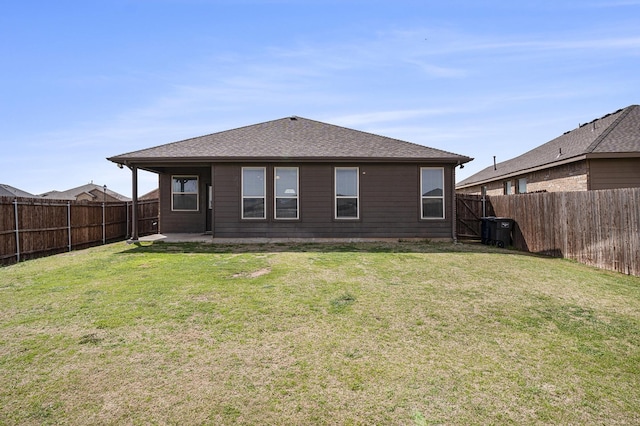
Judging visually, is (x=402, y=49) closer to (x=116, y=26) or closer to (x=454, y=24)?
(x=454, y=24)

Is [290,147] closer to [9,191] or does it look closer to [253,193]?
[253,193]

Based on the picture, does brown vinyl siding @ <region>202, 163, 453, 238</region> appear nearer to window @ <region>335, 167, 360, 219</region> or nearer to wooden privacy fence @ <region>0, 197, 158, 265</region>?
window @ <region>335, 167, 360, 219</region>

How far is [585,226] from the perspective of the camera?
828cm

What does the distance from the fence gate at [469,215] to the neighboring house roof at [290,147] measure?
2513 mm

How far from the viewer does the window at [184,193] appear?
14.0 metres

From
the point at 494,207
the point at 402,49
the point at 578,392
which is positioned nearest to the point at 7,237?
the point at 578,392

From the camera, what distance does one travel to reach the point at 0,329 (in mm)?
3969

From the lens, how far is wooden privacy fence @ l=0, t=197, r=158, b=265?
8758mm

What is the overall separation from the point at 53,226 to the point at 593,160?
57.4 ft

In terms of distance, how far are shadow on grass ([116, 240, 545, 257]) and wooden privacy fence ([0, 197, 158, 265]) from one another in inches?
79.7

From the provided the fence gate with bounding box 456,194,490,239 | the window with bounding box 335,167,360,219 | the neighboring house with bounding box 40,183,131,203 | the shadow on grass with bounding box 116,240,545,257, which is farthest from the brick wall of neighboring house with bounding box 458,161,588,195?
the neighboring house with bounding box 40,183,131,203

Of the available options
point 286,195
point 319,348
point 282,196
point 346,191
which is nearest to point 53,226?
point 282,196

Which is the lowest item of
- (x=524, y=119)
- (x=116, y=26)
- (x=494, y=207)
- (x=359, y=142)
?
(x=494, y=207)

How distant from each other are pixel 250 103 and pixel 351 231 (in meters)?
7.48
